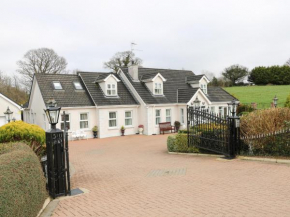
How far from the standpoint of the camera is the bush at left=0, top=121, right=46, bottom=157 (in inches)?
345

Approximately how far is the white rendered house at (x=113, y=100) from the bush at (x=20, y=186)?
15.4 m

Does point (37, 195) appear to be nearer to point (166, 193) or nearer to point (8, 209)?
point (8, 209)

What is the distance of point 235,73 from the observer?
235 ft

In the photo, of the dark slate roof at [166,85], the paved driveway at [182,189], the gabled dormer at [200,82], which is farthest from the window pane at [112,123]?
the paved driveway at [182,189]

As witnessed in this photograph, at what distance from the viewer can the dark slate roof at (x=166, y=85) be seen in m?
24.6

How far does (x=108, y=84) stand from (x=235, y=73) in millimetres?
57377

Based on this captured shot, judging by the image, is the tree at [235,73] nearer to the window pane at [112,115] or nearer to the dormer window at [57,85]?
the window pane at [112,115]

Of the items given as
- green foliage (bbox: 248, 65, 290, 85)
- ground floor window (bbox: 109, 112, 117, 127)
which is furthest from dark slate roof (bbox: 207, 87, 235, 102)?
green foliage (bbox: 248, 65, 290, 85)

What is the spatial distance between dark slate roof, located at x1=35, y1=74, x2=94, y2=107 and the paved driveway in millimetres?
11355

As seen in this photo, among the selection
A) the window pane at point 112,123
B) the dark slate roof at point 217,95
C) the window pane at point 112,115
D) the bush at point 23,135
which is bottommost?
the window pane at point 112,123

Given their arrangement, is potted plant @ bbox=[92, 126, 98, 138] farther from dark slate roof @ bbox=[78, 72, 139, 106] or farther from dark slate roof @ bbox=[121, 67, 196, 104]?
dark slate roof @ bbox=[121, 67, 196, 104]

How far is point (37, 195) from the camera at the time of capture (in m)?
5.47

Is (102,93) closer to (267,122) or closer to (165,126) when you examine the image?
(165,126)

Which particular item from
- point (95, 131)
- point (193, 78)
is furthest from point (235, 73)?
point (95, 131)
